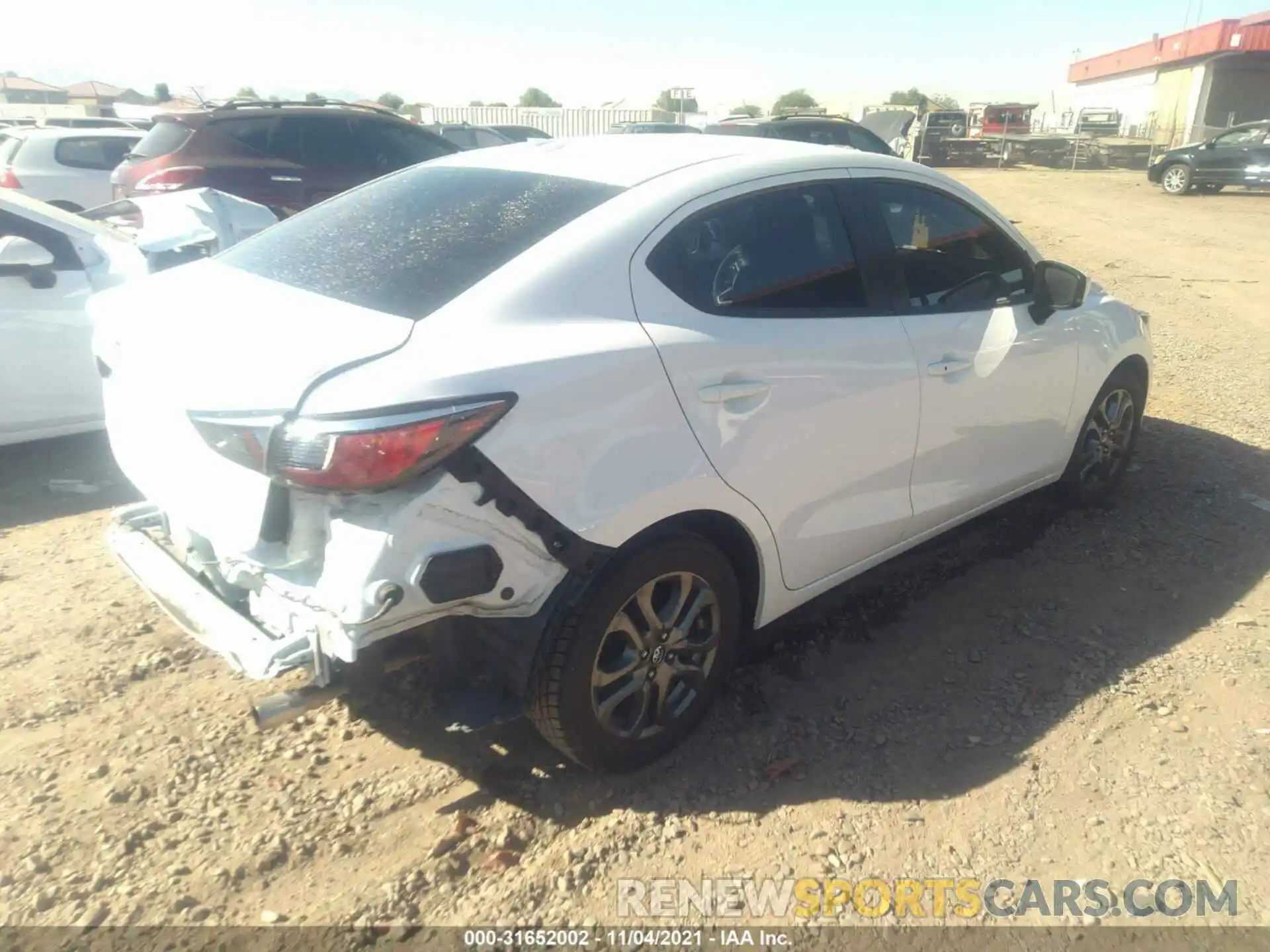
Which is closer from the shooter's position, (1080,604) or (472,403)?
(472,403)

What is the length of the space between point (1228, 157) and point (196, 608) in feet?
81.0

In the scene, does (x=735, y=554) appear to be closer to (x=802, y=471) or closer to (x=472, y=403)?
(x=802, y=471)

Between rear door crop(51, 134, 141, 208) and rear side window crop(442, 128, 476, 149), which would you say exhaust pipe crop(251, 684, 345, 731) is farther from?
rear side window crop(442, 128, 476, 149)

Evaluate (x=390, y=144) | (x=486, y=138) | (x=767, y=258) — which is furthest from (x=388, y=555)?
(x=486, y=138)

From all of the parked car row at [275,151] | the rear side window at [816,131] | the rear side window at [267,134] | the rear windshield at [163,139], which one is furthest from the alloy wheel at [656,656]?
the rear side window at [816,131]

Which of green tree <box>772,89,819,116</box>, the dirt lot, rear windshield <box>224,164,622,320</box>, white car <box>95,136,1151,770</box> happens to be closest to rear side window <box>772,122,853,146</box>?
the dirt lot

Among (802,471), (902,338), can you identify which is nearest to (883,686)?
(802,471)

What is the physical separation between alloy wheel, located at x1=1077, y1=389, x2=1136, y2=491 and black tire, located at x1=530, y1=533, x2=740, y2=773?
8.13 ft

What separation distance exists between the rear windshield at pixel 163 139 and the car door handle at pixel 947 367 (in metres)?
7.89

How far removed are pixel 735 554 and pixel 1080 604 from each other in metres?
1.84

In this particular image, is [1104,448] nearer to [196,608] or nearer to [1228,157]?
[196,608]

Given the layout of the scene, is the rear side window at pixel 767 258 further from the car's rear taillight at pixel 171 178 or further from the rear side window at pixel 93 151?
the rear side window at pixel 93 151

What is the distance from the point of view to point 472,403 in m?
2.30

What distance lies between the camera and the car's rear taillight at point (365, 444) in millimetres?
2209
